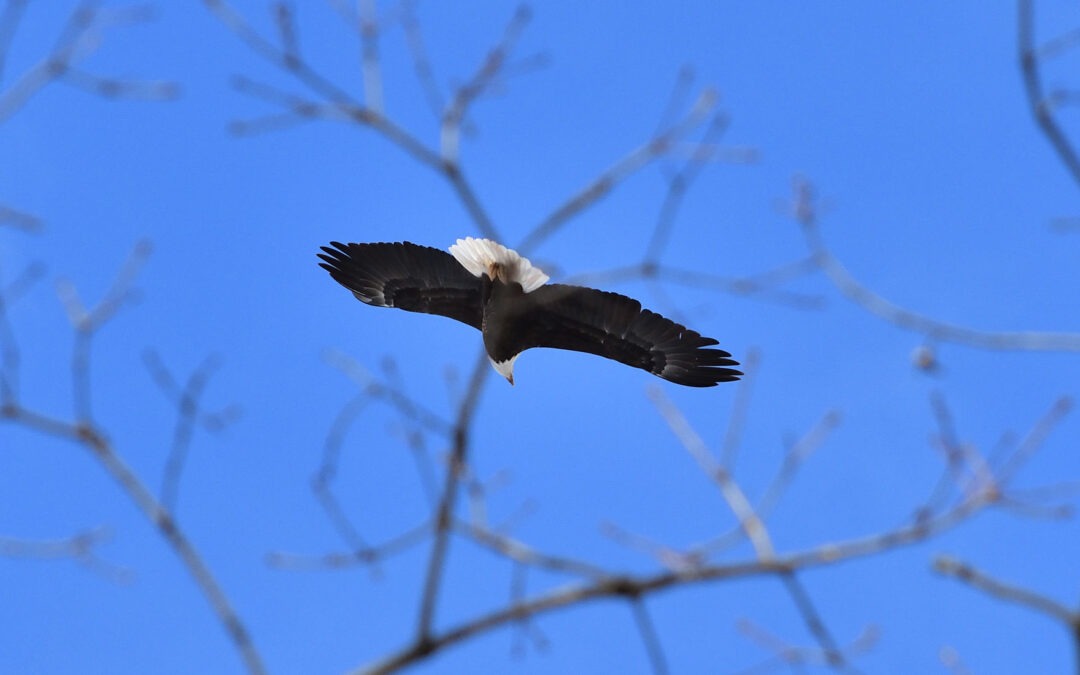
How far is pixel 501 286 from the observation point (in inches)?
303

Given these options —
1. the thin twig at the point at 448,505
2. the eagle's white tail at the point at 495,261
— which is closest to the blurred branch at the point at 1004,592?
the thin twig at the point at 448,505

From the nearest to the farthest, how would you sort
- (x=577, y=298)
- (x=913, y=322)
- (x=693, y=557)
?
(x=693, y=557)
(x=913, y=322)
(x=577, y=298)

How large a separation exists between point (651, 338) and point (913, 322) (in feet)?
12.2

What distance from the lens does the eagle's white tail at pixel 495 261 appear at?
24.5 feet

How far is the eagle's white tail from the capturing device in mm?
7469

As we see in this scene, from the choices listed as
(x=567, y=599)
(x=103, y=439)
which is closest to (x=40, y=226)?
(x=103, y=439)

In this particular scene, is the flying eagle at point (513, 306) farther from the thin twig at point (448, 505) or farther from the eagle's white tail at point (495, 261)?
the thin twig at point (448, 505)

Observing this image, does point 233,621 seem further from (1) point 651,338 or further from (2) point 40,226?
(1) point 651,338

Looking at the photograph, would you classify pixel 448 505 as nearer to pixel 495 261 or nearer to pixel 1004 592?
pixel 1004 592

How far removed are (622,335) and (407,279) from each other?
1622 mm

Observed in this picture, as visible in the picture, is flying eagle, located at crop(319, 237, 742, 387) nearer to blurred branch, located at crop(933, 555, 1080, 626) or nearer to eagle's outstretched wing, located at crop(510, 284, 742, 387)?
eagle's outstretched wing, located at crop(510, 284, 742, 387)

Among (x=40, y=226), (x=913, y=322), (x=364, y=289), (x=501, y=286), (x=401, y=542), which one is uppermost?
(x=364, y=289)

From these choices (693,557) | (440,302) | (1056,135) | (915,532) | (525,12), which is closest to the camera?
(1056,135)

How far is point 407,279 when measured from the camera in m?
8.23
